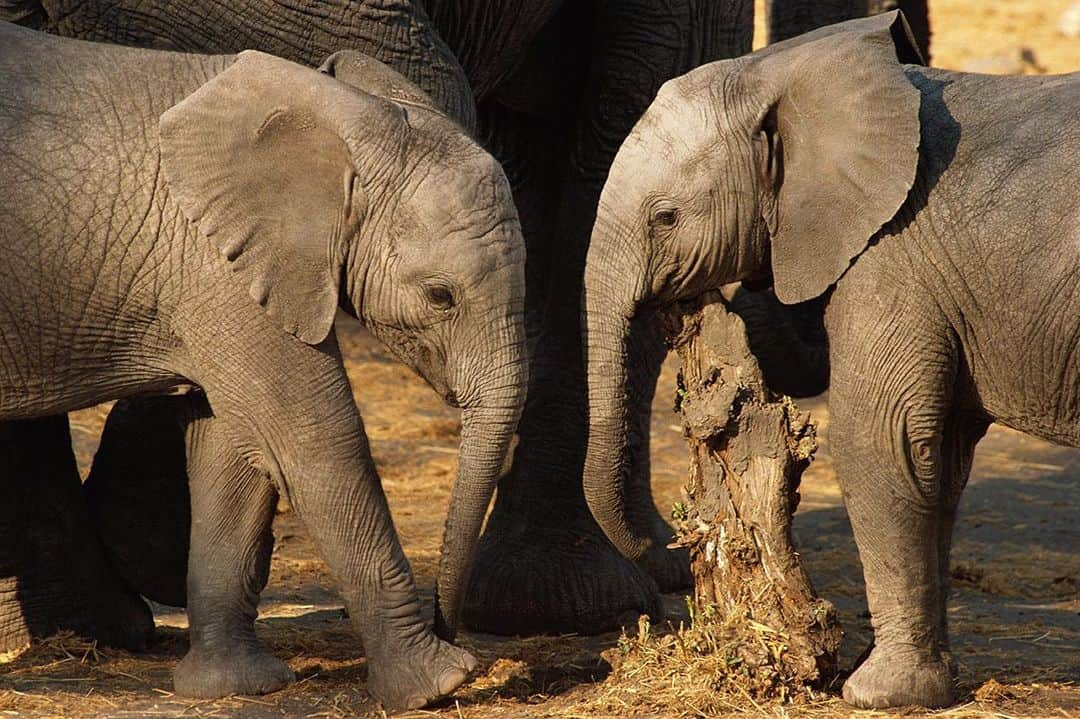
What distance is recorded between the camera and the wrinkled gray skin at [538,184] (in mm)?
5590

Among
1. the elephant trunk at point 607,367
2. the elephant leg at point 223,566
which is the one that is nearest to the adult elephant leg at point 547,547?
the elephant trunk at point 607,367

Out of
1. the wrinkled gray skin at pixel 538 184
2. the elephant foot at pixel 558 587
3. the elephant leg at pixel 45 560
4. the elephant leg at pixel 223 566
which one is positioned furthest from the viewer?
the elephant foot at pixel 558 587

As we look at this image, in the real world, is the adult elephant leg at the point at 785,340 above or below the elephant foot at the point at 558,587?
above

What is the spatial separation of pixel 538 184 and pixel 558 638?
174 centimetres

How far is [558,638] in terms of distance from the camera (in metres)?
6.14

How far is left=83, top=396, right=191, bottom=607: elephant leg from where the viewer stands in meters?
→ 5.77

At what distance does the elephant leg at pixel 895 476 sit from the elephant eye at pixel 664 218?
1.45ft

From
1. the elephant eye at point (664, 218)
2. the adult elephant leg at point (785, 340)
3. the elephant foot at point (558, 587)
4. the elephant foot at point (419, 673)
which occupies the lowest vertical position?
the elephant foot at point (419, 673)

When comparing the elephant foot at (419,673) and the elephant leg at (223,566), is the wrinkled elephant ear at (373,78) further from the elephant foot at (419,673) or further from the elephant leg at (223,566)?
the elephant foot at (419,673)

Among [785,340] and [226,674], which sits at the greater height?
[785,340]

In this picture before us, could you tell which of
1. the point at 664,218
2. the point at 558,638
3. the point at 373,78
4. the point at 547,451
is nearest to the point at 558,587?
the point at 558,638

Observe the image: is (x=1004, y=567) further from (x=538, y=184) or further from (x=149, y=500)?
(x=149, y=500)

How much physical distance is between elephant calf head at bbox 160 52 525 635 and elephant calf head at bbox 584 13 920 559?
27 centimetres

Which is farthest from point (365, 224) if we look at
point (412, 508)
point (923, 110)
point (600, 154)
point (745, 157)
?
point (412, 508)
